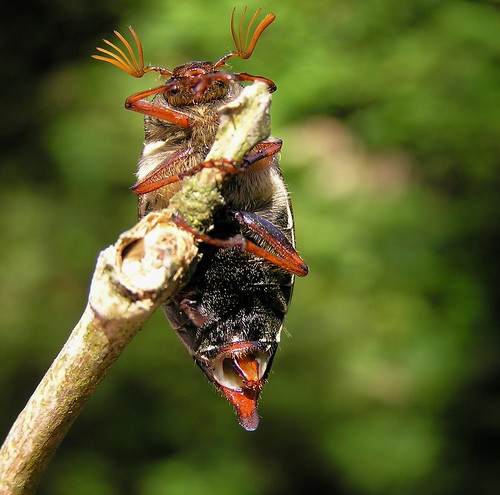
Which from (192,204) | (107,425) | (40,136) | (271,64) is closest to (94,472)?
(107,425)

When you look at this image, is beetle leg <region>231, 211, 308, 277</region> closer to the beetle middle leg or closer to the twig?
the beetle middle leg

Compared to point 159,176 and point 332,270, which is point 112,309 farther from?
point 332,270

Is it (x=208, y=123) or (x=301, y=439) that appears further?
(x=301, y=439)

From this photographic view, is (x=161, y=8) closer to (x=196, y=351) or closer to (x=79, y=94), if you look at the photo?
(x=79, y=94)

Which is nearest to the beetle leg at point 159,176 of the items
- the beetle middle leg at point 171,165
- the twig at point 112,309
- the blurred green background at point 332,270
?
A: the beetle middle leg at point 171,165

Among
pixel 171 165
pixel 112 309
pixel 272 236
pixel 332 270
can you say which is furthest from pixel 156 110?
pixel 332 270
